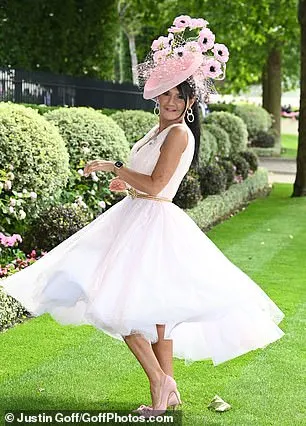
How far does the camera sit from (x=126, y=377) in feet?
21.2

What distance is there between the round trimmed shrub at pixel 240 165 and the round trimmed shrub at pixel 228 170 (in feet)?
2.83

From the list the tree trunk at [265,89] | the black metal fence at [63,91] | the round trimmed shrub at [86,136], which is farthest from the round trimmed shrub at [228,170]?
the tree trunk at [265,89]

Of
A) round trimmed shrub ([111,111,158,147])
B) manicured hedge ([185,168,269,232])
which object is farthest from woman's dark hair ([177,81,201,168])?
round trimmed shrub ([111,111,158,147])

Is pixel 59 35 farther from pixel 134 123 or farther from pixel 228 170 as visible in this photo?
pixel 134 123

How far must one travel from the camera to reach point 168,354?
561 cm

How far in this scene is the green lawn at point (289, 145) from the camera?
33225 mm

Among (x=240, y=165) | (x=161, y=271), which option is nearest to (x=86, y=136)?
(x=161, y=271)

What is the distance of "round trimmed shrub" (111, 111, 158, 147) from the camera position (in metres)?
14.0

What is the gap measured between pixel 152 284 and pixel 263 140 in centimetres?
2727

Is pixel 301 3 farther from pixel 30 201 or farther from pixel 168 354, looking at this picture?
pixel 168 354

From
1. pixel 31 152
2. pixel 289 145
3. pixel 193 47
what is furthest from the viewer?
pixel 289 145

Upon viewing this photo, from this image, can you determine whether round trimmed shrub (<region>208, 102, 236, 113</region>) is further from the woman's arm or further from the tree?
the woman's arm

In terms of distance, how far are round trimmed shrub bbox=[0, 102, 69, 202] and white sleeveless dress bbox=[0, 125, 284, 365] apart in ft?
11.8

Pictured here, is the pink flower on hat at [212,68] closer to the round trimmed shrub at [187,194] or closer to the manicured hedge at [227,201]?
the manicured hedge at [227,201]
